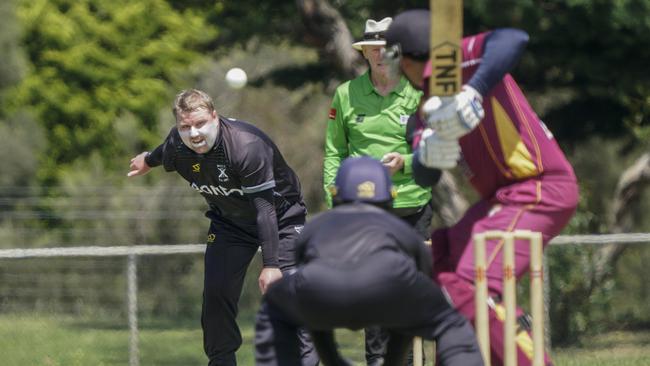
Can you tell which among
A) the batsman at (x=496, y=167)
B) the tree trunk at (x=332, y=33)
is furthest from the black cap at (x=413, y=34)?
the tree trunk at (x=332, y=33)

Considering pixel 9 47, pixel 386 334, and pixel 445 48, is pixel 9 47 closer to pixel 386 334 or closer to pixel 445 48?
pixel 386 334

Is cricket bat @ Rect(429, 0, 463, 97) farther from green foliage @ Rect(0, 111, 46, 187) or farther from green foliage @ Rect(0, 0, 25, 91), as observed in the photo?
green foliage @ Rect(0, 0, 25, 91)

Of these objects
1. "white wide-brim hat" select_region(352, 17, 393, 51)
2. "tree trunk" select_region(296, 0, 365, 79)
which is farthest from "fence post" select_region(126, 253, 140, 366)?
"tree trunk" select_region(296, 0, 365, 79)

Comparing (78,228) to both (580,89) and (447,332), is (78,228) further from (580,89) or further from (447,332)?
(447,332)

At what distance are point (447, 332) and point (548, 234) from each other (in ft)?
2.30

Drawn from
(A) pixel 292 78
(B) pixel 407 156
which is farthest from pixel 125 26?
(B) pixel 407 156

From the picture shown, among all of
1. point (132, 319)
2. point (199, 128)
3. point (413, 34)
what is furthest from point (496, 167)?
point (132, 319)

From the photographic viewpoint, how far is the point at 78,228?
80.7 feet

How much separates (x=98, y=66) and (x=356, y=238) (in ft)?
107

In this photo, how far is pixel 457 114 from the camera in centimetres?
545

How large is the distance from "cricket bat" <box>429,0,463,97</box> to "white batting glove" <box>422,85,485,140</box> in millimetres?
50

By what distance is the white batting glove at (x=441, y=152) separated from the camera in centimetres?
555

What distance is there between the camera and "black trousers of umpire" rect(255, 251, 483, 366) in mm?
5527

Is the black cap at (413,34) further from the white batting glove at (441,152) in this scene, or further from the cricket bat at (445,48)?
the white batting glove at (441,152)
